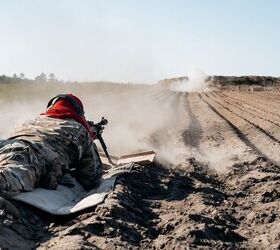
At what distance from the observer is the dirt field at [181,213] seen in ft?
16.2

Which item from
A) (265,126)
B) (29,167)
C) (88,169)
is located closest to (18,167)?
(29,167)

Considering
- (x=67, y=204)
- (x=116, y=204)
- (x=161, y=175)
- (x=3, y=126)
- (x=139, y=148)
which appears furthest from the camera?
(x=3, y=126)

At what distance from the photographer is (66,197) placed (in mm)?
6887

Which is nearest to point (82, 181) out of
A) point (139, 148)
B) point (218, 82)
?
point (139, 148)

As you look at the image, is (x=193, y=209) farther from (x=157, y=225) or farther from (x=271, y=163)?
(x=271, y=163)

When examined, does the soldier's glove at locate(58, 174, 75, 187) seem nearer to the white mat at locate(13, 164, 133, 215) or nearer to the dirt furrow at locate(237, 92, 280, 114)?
the white mat at locate(13, 164, 133, 215)

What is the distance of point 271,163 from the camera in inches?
369

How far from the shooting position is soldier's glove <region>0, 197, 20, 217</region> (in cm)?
541

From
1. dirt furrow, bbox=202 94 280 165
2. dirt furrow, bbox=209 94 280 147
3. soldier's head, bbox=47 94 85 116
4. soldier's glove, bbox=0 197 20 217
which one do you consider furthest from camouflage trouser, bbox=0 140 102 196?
dirt furrow, bbox=209 94 280 147

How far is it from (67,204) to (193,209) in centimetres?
143

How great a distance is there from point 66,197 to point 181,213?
1568mm

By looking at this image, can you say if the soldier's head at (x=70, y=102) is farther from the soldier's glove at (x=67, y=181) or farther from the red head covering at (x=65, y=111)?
the soldier's glove at (x=67, y=181)

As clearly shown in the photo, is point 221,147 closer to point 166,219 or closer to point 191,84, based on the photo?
point 166,219

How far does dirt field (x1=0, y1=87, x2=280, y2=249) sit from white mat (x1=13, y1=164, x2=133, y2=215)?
10 cm
